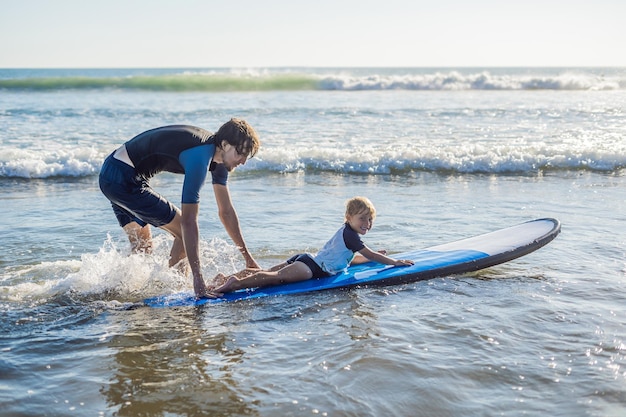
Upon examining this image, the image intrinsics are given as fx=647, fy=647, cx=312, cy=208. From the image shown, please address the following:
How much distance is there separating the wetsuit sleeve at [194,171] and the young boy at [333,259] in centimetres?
100

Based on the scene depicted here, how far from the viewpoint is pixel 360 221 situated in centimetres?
536

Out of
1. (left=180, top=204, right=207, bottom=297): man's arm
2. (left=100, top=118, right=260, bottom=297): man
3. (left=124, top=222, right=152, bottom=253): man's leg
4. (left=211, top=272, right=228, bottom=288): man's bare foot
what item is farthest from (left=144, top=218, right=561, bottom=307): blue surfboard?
(left=124, top=222, right=152, bottom=253): man's leg

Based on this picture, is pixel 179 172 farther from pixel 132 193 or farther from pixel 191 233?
pixel 191 233

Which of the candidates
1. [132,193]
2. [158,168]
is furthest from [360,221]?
[132,193]

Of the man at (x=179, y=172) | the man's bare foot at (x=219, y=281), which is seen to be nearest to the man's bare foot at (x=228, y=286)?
the man's bare foot at (x=219, y=281)

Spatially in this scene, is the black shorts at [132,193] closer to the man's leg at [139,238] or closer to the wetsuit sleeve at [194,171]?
the man's leg at [139,238]

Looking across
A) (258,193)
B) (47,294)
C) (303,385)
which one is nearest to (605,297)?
(303,385)

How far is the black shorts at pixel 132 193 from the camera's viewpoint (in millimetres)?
4809

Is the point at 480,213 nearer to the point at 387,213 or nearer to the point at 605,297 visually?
the point at 387,213

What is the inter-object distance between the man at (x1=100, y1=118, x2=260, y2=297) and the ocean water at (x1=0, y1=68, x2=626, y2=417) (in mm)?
455

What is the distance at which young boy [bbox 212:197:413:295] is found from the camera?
17.4 ft

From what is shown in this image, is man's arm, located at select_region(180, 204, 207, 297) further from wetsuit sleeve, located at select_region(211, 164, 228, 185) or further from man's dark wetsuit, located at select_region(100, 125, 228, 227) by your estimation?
wetsuit sleeve, located at select_region(211, 164, 228, 185)

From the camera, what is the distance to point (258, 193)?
10086 mm

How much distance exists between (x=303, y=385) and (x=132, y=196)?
214 cm
